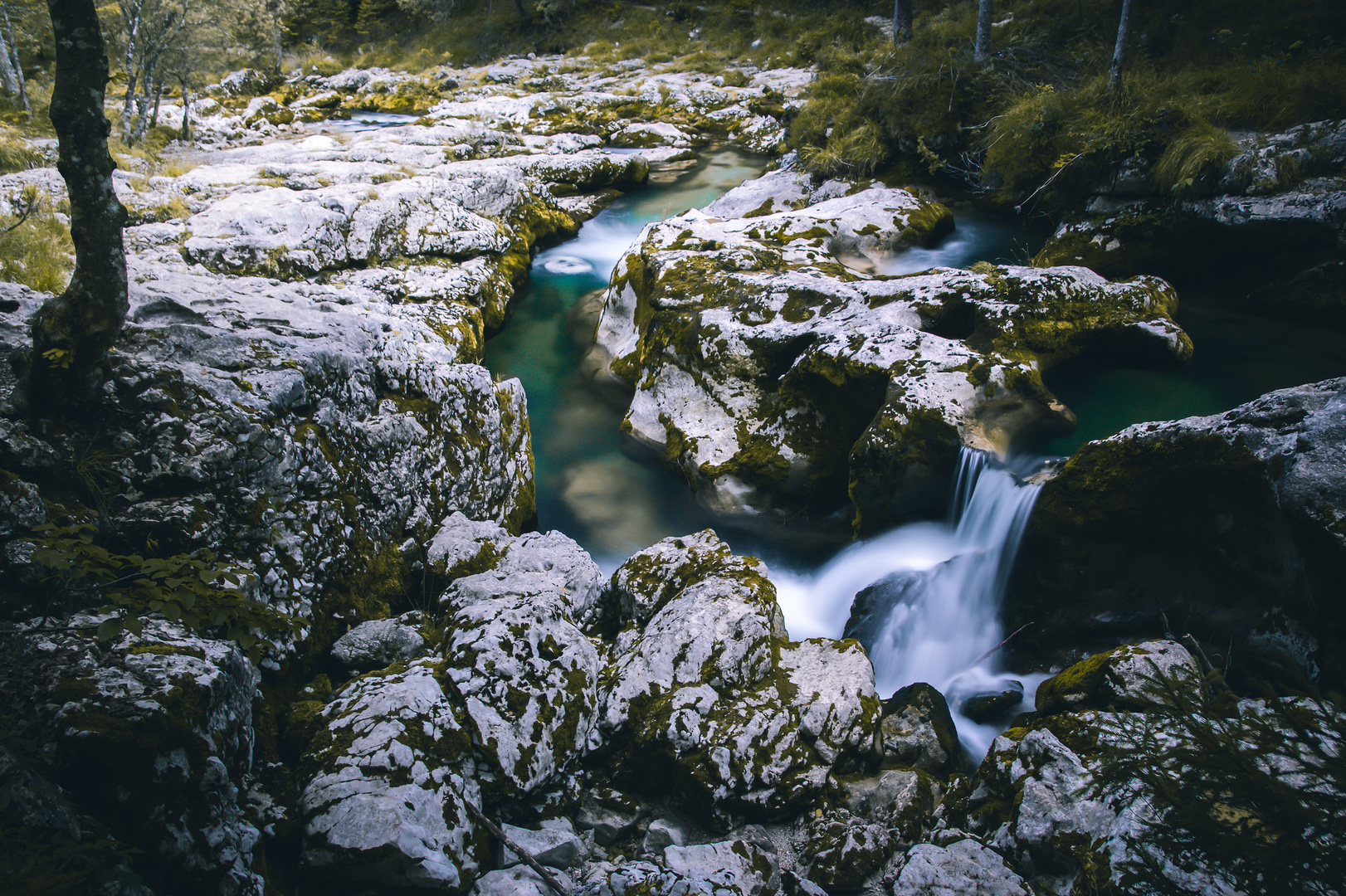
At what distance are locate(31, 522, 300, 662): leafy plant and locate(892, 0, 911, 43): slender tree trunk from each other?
806 inches

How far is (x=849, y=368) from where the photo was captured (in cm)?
764

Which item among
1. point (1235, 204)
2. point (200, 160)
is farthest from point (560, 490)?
point (200, 160)

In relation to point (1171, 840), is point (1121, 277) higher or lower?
higher

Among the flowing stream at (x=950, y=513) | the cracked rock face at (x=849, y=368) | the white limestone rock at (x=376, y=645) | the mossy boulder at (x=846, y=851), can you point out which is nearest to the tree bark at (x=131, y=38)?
the flowing stream at (x=950, y=513)

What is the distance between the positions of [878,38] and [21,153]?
79.6ft

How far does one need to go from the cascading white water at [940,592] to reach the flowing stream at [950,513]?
12mm

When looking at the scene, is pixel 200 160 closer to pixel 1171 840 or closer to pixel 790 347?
pixel 790 347

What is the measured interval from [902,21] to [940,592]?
17977 millimetres

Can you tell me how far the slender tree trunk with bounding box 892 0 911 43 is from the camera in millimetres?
17484

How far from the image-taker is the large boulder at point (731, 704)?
4.12 m

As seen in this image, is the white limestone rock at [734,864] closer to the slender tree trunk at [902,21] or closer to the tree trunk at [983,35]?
the tree trunk at [983,35]

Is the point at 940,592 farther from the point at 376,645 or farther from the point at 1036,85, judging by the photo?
the point at 1036,85

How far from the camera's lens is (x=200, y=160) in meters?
14.6

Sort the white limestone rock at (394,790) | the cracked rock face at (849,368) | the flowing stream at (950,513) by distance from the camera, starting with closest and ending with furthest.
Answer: the white limestone rock at (394,790) → the flowing stream at (950,513) → the cracked rock face at (849,368)
